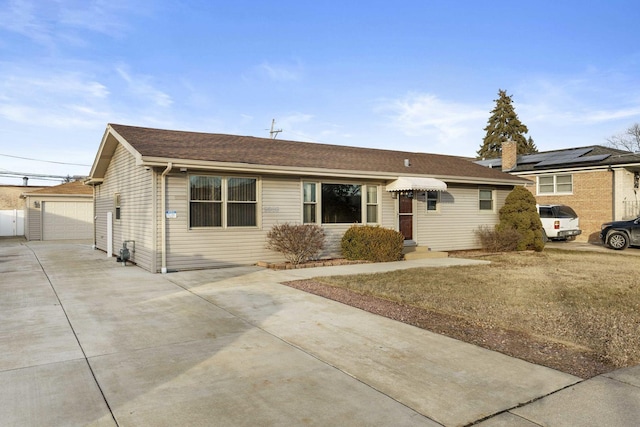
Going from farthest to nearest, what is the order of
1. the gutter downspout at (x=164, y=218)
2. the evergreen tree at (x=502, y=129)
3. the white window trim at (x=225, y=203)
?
the evergreen tree at (x=502, y=129) < the white window trim at (x=225, y=203) < the gutter downspout at (x=164, y=218)

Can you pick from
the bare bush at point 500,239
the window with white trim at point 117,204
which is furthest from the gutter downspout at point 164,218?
the bare bush at point 500,239

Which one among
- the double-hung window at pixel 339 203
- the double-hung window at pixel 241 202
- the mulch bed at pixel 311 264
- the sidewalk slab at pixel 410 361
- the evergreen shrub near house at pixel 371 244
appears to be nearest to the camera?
the sidewalk slab at pixel 410 361

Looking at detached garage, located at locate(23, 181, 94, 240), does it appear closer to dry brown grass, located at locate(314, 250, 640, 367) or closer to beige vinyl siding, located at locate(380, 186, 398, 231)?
beige vinyl siding, located at locate(380, 186, 398, 231)

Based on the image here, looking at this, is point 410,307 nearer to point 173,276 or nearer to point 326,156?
point 173,276

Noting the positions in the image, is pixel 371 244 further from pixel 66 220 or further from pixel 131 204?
pixel 66 220

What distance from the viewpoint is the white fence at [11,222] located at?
30.3 m

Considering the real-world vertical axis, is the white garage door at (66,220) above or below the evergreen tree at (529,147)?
below

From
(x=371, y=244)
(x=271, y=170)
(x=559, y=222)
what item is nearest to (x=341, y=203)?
(x=371, y=244)

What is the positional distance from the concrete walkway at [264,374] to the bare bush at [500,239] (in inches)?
424

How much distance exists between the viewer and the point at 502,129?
169 feet

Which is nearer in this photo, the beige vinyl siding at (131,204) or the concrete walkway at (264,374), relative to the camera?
the concrete walkway at (264,374)

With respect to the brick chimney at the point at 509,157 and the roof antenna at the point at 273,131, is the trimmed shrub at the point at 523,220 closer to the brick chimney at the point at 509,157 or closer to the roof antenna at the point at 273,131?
the brick chimney at the point at 509,157

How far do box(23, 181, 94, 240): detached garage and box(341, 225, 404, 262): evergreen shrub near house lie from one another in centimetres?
1991

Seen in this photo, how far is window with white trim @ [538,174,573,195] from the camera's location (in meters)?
21.8
